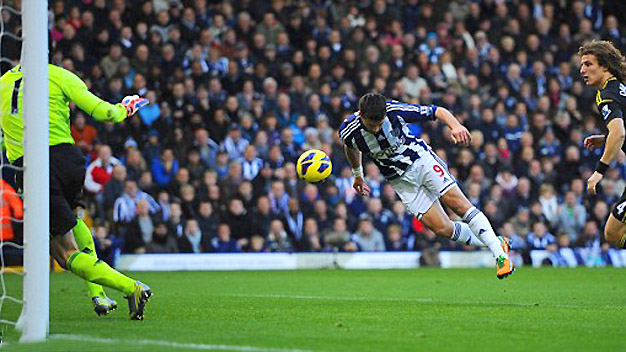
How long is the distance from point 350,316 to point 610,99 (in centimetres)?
298

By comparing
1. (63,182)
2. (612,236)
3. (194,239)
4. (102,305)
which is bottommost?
(102,305)

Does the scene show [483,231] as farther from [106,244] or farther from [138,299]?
[106,244]

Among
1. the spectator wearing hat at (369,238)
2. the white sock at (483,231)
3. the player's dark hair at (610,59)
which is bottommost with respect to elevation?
the white sock at (483,231)

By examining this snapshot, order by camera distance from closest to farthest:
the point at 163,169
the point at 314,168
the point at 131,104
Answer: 1. the point at 131,104
2. the point at 314,168
3. the point at 163,169

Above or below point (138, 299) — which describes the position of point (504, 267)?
above

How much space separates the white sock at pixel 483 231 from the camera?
1051 cm

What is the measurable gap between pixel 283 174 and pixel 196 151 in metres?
1.71

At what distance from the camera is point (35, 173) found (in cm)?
729

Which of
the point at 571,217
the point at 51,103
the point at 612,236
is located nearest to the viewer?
the point at 51,103

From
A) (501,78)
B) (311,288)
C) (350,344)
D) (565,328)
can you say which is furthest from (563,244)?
(350,344)

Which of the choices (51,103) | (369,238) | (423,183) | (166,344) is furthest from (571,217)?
(166,344)

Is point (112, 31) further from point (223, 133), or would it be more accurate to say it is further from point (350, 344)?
point (350, 344)

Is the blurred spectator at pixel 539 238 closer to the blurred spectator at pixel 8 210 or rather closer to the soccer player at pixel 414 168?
the soccer player at pixel 414 168

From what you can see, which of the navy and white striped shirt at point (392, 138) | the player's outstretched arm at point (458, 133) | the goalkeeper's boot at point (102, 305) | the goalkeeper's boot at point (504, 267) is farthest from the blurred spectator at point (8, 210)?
the goalkeeper's boot at point (504, 267)
